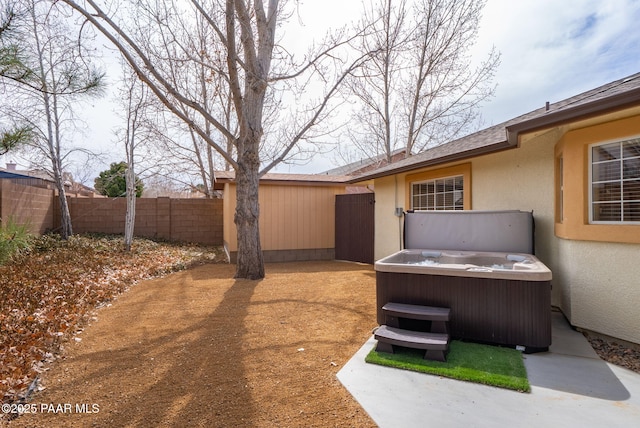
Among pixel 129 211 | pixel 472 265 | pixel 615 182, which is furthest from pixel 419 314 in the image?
pixel 129 211

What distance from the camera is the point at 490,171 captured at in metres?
5.83

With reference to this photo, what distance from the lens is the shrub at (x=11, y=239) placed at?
3.98 m

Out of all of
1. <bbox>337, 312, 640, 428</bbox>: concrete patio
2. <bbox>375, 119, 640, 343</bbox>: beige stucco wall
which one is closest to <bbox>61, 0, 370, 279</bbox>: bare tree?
<bbox>375, 119, 640, 343</bbox>: beige stucco wall

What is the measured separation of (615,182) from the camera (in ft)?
12.1

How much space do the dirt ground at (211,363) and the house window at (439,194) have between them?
8.66ft

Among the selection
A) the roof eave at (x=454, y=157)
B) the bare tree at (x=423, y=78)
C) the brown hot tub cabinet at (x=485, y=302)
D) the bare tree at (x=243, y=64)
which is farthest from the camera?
the bare tree at (x=423, y=78)

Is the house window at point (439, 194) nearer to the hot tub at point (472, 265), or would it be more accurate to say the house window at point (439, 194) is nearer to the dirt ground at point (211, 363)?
the hot tub at point (472, 265)

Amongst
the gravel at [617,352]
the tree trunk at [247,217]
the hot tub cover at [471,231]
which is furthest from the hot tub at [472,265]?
the tree trunk at [247,217]

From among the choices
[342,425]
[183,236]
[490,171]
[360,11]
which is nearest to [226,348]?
[342,425]

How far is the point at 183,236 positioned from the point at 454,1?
1287 cm

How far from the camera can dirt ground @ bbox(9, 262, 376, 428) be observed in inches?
92.0

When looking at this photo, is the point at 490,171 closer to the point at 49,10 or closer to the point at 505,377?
the point at 505,377

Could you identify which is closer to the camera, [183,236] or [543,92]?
[543,92]

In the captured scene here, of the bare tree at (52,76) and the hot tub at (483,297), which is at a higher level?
the bare tree at (52,76)
